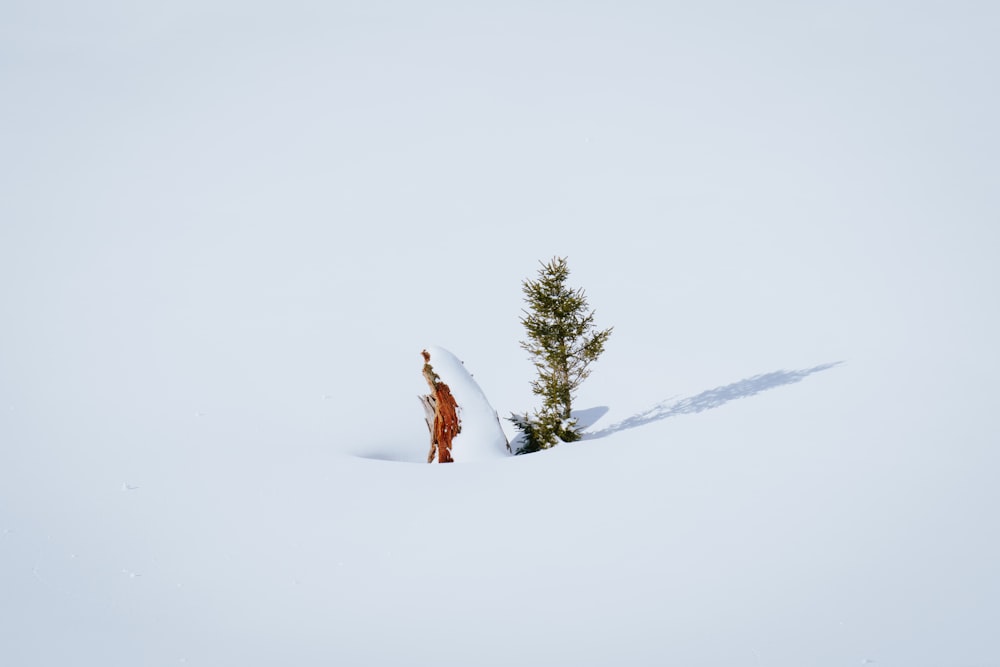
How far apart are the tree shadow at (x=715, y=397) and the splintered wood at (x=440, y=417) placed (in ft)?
8.93

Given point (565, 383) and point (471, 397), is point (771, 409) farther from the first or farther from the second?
point (471, 397)

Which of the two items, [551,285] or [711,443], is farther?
[551,285]

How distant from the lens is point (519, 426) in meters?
15.7

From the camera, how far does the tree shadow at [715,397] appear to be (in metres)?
13.6

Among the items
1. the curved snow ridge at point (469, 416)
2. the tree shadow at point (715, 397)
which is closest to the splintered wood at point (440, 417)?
the curved snow ridge at point (469, 416)

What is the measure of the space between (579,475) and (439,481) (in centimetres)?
225

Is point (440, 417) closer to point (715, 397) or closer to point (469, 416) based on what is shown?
point (469, 416)

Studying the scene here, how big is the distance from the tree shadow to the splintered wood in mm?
2721

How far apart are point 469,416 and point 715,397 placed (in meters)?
4.93

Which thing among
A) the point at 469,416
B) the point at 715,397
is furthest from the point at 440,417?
the point at 715,397

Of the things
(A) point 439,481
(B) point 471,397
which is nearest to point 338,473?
(A) point 439,481

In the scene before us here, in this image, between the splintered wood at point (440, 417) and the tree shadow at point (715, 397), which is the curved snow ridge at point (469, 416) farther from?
the tree shadow at point (715, 397)

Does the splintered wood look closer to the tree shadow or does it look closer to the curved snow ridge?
the curved snow ridge

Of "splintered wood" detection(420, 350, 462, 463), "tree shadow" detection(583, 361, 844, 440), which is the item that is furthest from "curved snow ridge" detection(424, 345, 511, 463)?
"tree shadow" detection(583, 361, 844, 440)
